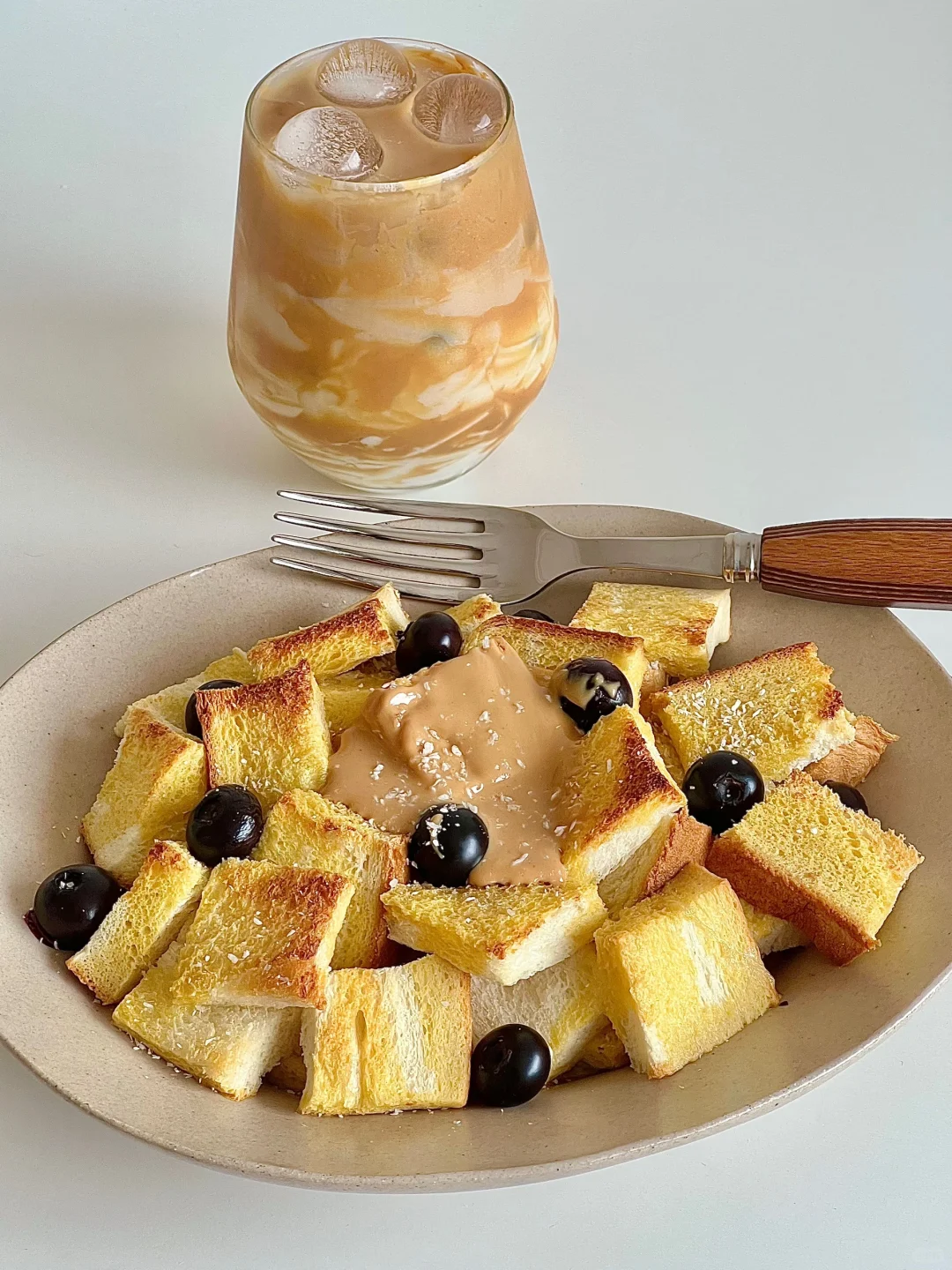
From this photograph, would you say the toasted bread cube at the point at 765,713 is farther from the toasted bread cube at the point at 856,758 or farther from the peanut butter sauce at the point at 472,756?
the peanut butter sauce at the point at 472,756

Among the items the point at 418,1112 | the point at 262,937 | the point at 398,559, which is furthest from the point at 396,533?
the point at 418,1112

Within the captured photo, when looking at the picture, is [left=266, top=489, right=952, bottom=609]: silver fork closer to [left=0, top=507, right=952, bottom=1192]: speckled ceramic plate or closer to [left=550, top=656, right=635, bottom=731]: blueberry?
[left=0, top=507, right=952, bottom=1192]: speckled ceramic plate

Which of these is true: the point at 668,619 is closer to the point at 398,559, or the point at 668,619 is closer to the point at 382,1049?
the point at 398,559

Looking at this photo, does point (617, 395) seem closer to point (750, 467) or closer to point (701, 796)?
point (750, 467)

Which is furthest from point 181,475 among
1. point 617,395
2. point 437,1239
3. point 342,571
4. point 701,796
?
point 437,1239

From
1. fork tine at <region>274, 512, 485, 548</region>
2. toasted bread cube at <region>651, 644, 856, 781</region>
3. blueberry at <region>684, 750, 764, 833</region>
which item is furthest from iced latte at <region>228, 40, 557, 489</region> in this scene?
blueberry at <region>684, 750, 764, 833</region>

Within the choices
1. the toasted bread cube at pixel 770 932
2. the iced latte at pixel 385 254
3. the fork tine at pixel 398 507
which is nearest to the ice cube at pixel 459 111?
the iced latte at pixel 385 254
